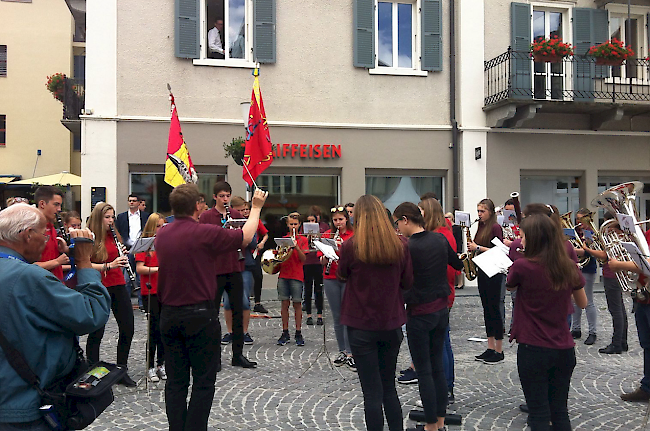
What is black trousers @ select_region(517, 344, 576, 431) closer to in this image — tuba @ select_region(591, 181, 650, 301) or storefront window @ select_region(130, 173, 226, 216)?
tuba @ select_region(591, 181, 650, 301)

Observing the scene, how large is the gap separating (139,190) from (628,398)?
10.6m

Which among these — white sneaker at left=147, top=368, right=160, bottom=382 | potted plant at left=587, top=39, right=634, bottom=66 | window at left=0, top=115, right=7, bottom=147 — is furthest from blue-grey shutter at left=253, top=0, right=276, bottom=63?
window at left=0, top=115, right=7, bottom=147

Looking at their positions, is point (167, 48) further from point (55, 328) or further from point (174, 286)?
point (55, 328)

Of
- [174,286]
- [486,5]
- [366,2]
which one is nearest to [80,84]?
[366,2]

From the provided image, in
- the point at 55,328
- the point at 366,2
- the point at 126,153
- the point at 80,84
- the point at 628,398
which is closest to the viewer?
the point at 55,328

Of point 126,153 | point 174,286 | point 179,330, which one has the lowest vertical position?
point 179,330

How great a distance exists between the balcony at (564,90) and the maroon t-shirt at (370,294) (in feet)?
35.5

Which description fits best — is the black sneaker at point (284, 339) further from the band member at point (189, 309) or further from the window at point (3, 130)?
the window at point (3, 130)

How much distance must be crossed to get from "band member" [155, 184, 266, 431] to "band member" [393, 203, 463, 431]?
1345 millimetres

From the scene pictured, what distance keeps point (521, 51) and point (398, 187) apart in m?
4.48

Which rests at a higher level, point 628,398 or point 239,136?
point 239,136

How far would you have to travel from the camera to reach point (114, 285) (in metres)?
6.11

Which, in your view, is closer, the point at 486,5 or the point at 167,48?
the point at 167,48

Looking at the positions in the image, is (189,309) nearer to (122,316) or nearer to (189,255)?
(189,255)
